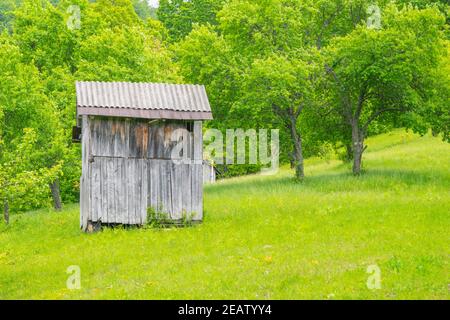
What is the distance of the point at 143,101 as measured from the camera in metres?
29.7

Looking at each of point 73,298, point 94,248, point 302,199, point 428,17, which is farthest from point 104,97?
point 428,17

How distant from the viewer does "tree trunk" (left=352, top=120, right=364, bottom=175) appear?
40406mm

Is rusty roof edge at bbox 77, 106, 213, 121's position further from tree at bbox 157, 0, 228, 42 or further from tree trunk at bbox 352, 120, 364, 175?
tree at bbox 157, 0, 228, 42

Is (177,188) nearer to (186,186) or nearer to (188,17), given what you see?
(186,186)

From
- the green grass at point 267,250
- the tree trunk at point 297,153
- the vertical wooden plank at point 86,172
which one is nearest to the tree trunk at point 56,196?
the green grass at point 267,250

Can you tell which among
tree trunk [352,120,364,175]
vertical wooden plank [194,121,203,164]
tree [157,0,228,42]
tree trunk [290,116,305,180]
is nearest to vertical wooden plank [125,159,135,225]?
vertical wooden plank [194,121,203,164]

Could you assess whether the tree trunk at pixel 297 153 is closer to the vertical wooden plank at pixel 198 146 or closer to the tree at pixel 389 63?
the tree at pixel 389 63

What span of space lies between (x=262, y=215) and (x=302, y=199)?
3.61 metres

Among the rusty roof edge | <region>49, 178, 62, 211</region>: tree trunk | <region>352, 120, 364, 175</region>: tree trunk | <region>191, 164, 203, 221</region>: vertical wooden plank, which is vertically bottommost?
<region>49, 178, 62, 211</region>: tree trunk

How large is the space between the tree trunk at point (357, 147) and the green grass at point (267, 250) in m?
3.00

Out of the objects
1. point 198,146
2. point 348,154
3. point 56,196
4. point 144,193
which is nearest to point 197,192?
point 198,146

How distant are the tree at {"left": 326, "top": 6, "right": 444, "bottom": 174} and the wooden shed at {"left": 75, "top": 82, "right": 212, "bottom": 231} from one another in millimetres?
11957

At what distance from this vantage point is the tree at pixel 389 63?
124 feet

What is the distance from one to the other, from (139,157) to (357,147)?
15159 mm
